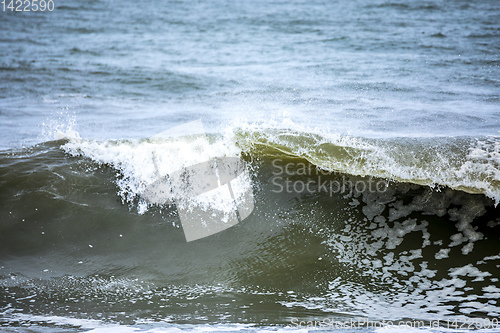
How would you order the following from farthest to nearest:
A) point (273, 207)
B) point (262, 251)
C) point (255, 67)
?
1. point (255, 67)
2. point (273, 207)
3. point (262, 251)

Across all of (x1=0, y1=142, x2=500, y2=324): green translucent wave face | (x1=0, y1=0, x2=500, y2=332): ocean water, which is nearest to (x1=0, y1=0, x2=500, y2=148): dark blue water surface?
(x1=0, y1=0, x2=500, y2=332): ocean water

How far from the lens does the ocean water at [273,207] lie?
8.30 ft

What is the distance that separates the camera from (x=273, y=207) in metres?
3.44

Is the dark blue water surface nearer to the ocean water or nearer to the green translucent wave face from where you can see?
the ocean water

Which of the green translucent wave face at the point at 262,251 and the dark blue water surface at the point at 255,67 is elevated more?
the dark blue water surface at the point at 255,67

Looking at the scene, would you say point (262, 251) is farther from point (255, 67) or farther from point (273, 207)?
point (255, 67)

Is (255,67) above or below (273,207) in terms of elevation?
above

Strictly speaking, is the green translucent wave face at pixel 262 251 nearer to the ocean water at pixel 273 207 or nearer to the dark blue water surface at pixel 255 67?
the ocean water at pixel 273 207

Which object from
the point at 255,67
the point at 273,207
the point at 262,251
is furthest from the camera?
the point at 255,67

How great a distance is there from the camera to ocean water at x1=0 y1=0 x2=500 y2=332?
8.30ft

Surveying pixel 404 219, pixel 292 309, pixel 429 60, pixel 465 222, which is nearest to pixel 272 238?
pixel 292 309

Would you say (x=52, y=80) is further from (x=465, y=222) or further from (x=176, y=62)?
(x=465, y=222)

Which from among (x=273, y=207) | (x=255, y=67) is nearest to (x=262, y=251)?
(x=273, y=207)

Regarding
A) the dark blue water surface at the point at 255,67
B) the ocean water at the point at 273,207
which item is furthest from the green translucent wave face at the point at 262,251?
the dark blue water surface at the point at 255,67
